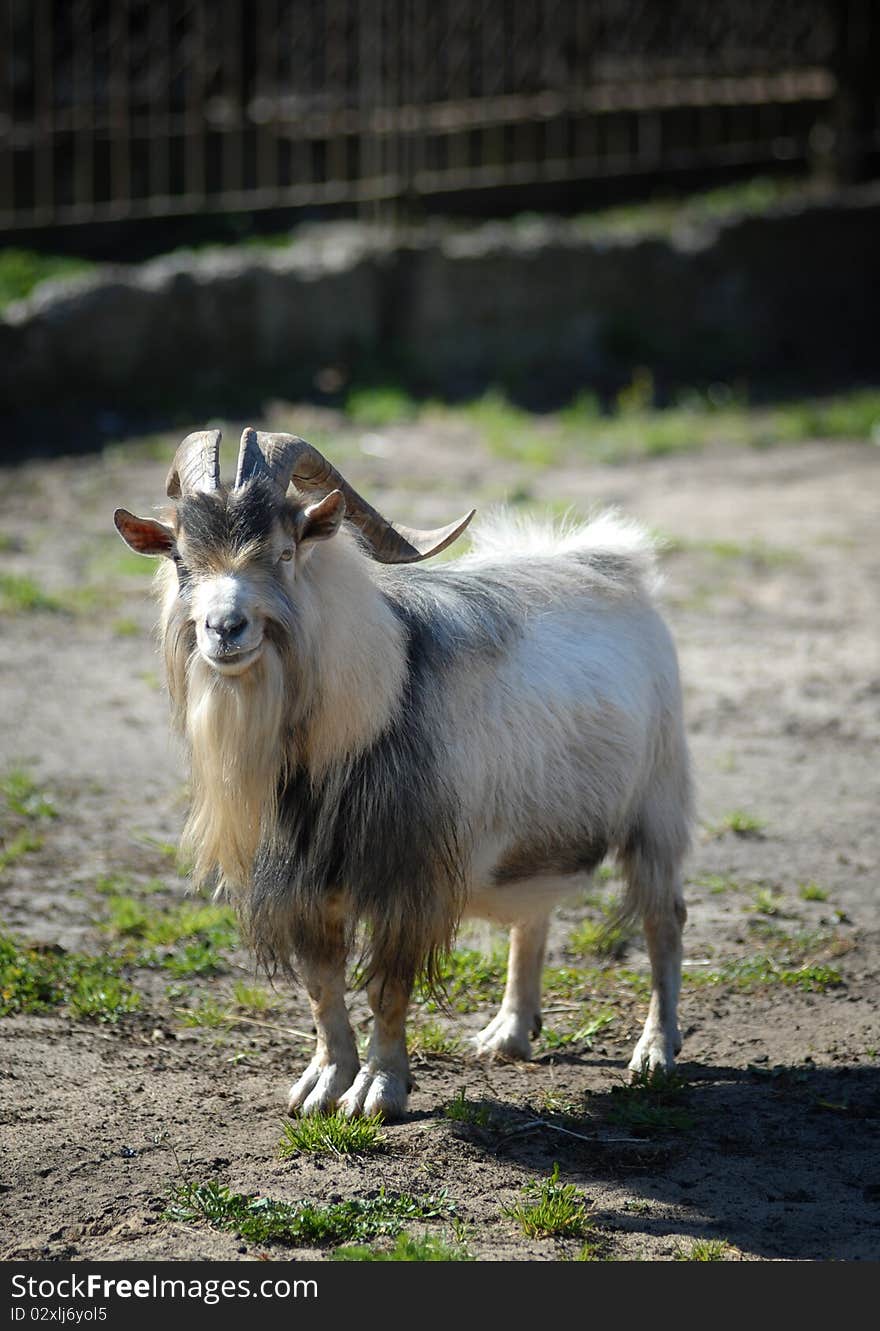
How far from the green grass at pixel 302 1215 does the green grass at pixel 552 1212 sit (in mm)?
189

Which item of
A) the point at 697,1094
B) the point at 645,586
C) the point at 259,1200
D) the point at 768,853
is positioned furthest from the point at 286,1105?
the point at 768,853

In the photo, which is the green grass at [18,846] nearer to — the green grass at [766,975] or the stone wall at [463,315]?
the green grass at [766,975]

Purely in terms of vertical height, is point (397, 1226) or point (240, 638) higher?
point (240, 638)

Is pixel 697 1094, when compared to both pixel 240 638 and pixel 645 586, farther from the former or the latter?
pixel 240 638

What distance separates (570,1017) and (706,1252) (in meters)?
1.51

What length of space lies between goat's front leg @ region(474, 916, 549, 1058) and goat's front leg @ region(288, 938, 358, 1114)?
0.55m

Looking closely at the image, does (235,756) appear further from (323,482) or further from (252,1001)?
(252,1001)

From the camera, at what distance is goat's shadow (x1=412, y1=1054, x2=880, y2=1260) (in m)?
4.06

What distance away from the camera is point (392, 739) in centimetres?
440

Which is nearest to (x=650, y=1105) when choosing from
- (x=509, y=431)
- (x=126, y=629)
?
(x=126, y=629)

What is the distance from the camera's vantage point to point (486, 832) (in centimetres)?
463

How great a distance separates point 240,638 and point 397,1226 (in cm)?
147

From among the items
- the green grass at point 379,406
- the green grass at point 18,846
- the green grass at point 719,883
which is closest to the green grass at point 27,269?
the green grass at point 379,406

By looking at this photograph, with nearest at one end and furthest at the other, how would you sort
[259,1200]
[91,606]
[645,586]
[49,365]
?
[259,1200] < [645,586] < [91,606] < [49,365]
